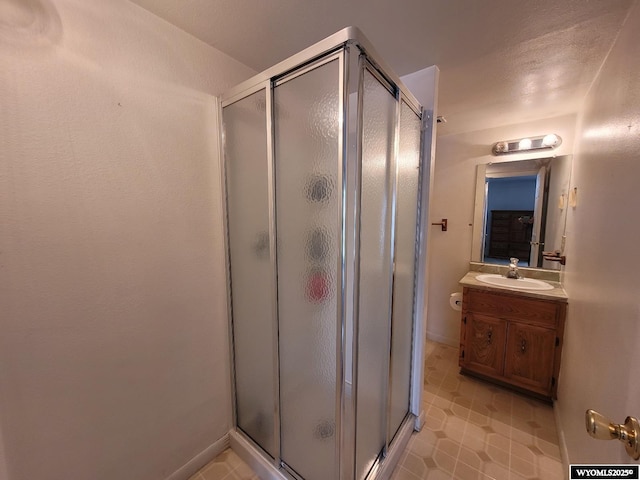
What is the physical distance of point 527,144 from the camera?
7.27 ft

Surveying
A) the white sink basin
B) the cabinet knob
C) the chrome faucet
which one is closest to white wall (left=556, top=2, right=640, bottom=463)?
the cabinet knob

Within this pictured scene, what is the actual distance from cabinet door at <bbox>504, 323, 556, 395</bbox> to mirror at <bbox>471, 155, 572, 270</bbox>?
0.71 m

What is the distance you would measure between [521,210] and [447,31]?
73.8 inches

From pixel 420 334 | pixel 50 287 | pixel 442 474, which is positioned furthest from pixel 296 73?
pixel 442 474

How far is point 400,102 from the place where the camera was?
124 centimetres

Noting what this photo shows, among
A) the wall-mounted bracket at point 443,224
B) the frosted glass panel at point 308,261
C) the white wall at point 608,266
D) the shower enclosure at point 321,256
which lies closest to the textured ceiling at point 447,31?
the white wall at point 608,266

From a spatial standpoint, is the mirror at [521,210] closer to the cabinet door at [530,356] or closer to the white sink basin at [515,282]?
the white sink basin at [515,282]

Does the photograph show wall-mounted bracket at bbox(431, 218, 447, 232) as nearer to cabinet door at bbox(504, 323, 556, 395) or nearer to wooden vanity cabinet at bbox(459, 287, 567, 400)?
wooden vanity cabinet at bbox(459, 287, 567, 400)

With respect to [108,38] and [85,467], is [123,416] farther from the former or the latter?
[108,38]

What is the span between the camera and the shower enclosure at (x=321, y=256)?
0.96m

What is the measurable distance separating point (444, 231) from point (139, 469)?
301 centimetres

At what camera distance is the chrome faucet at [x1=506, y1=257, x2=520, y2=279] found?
231cm

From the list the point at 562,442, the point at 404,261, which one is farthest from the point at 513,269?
the point at 404,261

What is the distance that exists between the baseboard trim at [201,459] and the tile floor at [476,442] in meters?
0.03
